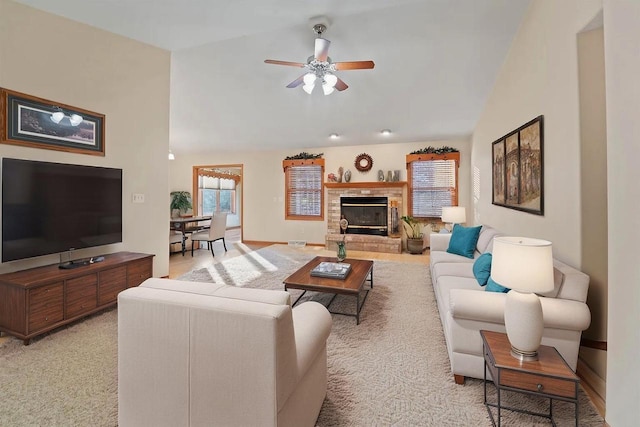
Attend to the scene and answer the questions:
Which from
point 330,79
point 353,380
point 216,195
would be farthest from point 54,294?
point 216,195

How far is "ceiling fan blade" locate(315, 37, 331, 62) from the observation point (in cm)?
255

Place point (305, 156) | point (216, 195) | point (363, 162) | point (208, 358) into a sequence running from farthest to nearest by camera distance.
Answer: point (216, 195), point (305, 156), point (363, 162), point (208, 358)

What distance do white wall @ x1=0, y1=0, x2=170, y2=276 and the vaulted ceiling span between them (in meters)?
0.19

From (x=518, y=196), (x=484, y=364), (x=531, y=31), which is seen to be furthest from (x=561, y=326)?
(x=531, y=31)

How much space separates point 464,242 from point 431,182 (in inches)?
121

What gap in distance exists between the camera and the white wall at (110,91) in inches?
96.7

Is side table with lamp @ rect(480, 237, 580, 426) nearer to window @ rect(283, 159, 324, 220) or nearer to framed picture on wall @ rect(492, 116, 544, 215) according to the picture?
framed picture on wall @ rect(492, 116, 544, 215)

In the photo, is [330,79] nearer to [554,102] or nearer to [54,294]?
[554,102]

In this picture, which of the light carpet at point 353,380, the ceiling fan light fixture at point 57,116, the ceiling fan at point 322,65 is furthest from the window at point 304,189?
the ceiling fan light fixture at point 57,116

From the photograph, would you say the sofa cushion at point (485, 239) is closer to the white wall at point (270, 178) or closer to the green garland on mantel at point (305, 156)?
the white wall at point (270, 178)

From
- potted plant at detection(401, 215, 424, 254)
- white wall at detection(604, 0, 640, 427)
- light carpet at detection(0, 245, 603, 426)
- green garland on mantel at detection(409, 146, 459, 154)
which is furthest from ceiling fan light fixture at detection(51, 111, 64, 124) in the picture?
green garland on mantel at detection(409, 146, 459, 154)

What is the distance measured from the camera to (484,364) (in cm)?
165

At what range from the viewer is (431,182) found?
6434 millimetres

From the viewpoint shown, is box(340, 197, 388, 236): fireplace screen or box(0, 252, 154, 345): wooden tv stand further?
box(340, 197, 388, 236): fireplace screen
